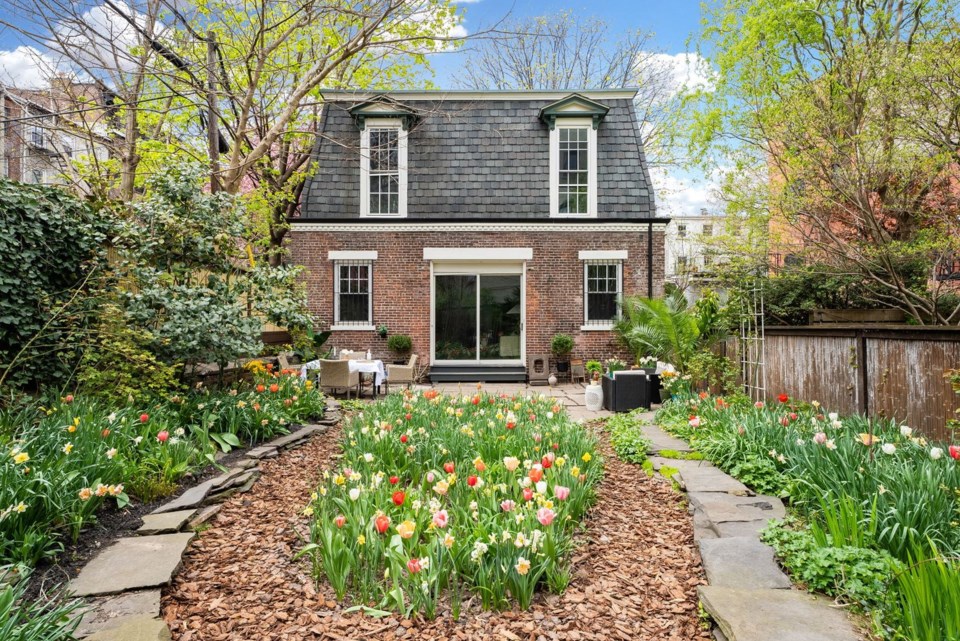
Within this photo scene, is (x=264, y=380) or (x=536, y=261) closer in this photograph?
(x=264, y=380)

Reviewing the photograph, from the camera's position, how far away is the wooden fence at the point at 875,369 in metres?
4.96

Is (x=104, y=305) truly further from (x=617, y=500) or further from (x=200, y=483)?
(x=617, y=500)

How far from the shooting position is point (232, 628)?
2.61 metres

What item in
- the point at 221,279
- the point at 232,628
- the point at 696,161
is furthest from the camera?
the point at 696,161

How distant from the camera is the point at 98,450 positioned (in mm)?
3682

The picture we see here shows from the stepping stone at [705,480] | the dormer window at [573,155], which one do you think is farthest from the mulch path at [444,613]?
the dormer window at [573,155]

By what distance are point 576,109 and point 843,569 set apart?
12.4 metres

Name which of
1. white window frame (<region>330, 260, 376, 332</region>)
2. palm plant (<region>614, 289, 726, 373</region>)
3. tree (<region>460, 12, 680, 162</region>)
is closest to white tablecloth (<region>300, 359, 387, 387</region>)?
white window frame (<region>330, 260, 376, 332</region>)

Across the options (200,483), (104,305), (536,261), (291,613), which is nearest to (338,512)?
(291,613)

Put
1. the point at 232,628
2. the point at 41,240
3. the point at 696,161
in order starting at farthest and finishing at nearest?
the point at 696,161 < the point at 41,240 < the point at 232,628

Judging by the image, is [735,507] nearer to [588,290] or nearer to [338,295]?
[588,290]

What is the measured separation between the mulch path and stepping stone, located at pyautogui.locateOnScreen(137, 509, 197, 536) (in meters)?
0.16

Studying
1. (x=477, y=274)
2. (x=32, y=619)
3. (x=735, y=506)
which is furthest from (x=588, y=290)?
(x=32, y=619)

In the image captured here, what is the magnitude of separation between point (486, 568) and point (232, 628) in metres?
1.24
